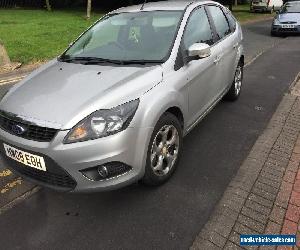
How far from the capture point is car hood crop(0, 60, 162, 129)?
3080 mm

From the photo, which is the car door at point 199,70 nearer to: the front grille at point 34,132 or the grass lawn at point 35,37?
the front grille at point 34,132

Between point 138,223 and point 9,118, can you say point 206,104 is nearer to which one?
point 138,223

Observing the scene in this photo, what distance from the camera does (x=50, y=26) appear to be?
16.5 meters

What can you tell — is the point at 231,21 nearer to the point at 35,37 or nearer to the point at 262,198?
the point at 262,198

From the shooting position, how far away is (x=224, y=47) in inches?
204

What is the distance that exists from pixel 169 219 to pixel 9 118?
1734mm

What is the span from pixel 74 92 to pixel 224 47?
2683 millimetres

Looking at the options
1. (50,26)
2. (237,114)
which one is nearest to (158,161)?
(237,114)

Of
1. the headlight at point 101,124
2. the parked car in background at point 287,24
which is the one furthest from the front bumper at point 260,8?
the headlight at point 101,124

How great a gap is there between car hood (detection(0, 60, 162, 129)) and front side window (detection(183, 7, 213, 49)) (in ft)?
2.63

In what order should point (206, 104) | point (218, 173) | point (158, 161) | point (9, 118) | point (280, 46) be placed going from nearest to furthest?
point (9, 118)
point (158, 161)
point (218, 173)
point (206, 104)
point (280, 46)

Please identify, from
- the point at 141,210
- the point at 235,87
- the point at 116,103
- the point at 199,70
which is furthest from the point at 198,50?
the point at 235,87

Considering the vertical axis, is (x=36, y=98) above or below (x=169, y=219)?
above

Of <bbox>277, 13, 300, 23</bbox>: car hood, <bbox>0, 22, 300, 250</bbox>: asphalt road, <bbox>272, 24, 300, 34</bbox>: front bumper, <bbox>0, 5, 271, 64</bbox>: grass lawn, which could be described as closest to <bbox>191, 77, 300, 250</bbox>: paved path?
<bbox>0, 22, 300, 250</bbox>: asphalt road
